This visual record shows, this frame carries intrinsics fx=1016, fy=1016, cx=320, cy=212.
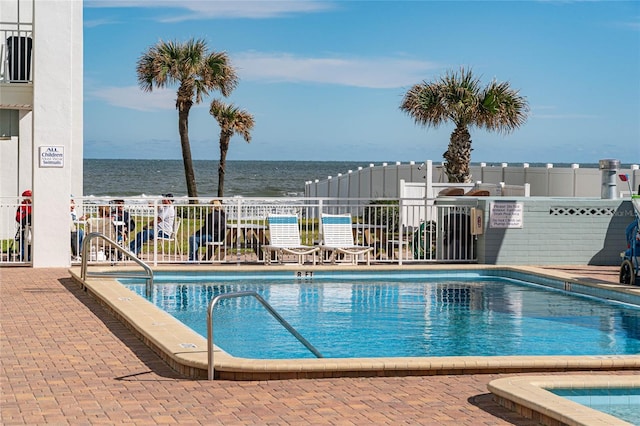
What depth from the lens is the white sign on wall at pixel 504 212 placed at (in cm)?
1825

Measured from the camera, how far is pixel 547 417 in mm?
6844

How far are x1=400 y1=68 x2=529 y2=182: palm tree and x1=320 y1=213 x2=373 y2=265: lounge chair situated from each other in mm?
9579

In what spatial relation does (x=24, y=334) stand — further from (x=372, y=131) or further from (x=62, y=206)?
(x=372, y=131)

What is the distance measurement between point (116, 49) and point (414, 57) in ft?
70.6

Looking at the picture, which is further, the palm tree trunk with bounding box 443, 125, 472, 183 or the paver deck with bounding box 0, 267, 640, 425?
→ the palm tree trunk with bounding box 443, 125, 472, 183

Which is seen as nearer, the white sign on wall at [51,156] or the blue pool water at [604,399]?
the blue pool water at [604,399]

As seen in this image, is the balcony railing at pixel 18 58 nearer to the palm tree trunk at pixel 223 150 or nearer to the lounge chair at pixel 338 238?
the lounge chair at pixel 338 238

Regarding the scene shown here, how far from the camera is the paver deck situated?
7.04m

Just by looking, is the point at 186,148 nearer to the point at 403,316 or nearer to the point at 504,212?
the point at 504,212

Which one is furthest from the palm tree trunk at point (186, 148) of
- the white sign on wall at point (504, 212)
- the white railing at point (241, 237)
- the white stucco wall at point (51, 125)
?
the white sign on wall at point (504, 212)

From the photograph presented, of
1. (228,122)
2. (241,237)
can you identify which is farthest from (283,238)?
(228,122)

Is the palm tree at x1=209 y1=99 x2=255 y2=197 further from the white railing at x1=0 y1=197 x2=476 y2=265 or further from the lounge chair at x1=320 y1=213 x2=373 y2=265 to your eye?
the lounge chair at x1=320 y1=213 x2=373 y2=265

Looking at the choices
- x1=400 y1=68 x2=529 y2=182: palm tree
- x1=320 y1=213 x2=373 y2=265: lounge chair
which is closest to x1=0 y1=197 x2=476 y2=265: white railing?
x1=320 y1=213 x2=373 y2=265: lounge chair

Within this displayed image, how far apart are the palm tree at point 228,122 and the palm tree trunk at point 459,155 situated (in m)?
14.0
